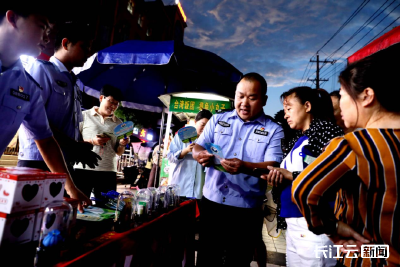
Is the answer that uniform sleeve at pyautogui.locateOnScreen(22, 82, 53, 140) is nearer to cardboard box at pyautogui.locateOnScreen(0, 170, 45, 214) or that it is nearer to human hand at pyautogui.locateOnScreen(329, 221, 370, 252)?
cardboard box at pyautogui.locateOnScreen(0, 170, 45, 214)

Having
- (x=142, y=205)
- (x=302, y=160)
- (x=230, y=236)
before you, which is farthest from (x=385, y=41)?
(x=142, y=205)

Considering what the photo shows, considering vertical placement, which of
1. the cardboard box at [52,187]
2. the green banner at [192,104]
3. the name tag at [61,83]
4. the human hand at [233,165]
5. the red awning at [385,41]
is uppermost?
the red awning at [385,41]

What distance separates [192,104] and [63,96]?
407 cm

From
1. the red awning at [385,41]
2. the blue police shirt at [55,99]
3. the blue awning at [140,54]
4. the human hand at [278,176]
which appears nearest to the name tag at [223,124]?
the human hand at [278,176]

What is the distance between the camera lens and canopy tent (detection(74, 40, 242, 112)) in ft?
12.0

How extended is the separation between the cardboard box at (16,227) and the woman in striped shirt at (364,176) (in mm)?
1147

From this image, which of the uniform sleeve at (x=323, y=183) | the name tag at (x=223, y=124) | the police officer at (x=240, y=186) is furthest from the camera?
the name tag at (x=223, y=124)

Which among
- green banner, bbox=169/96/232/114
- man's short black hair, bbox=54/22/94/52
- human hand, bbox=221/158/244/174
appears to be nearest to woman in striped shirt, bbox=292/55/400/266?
human hand, bbox=221/158/244/174

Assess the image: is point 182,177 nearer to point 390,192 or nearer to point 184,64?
point 184,64

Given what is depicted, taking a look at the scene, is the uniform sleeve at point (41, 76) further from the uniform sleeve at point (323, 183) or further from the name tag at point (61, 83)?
the uniform sleeve at point (323, 183)

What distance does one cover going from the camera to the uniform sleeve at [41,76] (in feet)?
6.51

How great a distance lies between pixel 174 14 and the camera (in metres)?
29.6

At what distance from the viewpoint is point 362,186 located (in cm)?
92

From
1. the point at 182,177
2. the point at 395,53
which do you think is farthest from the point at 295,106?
the point at 182,177
